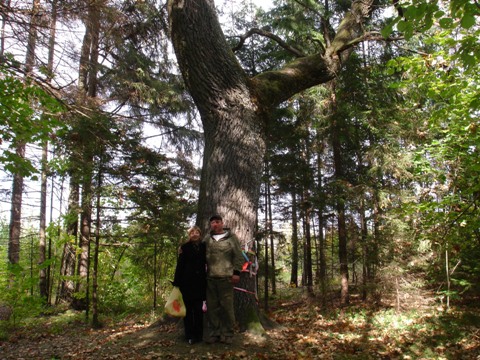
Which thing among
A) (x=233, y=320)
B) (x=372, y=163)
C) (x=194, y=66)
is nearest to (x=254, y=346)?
(x=233, y=320)

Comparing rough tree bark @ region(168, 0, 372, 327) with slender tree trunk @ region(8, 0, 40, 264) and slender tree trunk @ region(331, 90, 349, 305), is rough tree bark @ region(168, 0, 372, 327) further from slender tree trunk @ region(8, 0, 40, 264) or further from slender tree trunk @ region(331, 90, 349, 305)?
slender tree trunk @ region(331, 90, 349, 305)

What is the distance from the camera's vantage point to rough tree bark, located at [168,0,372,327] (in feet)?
17.8

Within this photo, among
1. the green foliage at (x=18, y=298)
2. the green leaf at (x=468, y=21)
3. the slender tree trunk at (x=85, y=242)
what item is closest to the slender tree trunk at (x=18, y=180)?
the green foliage at (x=18, y=298)

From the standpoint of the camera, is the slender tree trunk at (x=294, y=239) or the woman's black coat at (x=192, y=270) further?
the slender tree trunk at (x=294, y=239)

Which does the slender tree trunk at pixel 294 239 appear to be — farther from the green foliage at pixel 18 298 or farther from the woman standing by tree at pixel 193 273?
the woman standing by tree at pixel 193 273

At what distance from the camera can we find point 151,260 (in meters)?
13.1

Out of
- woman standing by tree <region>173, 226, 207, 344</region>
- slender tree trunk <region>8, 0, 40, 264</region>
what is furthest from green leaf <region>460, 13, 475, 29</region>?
slender tree trunk <region>8, 0, 40, 264</region>

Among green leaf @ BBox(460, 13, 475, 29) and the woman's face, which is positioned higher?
green leaf @ BBox(460, 13, 475, 29)

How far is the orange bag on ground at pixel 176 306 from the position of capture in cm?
493

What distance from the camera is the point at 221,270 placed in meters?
5.02

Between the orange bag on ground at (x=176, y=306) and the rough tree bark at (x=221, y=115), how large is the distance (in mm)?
1092

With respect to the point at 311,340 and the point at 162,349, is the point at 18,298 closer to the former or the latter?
the point at 162,349

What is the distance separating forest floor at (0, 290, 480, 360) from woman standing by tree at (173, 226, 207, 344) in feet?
1.70

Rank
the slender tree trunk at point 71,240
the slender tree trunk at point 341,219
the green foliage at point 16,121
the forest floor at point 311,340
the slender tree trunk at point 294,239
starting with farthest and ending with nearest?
1. the slender tree trunk at point 294,239
2. the slender tree trunk at point 341,219
3. the slender tree trunk at point 71,240
4. the green foliage at point 16,121
5. the forest floor at point 311,340
